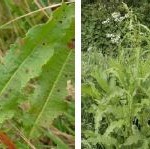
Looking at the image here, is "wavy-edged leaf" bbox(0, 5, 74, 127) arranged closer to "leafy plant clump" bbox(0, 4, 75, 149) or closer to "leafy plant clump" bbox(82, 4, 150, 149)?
"leafy plant clump" bbox(0, 4, 75, 149)

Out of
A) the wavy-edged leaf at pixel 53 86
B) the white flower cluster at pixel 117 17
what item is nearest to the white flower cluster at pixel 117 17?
the white flower cluster at pixel 117 17

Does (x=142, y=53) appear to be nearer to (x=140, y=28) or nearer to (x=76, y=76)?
(x=140, y=28)

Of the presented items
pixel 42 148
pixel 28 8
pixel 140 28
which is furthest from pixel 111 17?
pixel 42 148

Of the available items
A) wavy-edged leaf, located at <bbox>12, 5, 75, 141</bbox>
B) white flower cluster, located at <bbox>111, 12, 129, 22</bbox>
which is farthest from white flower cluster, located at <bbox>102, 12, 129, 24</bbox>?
wavy-edged leaf, located at <bbox>12, 5, 75, 141</bbox>

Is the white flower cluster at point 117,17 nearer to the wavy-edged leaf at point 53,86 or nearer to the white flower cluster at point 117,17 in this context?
the white flower cluster at point 117,17

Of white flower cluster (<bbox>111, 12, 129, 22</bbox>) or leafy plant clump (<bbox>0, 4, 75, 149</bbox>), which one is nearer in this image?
leafy plant clump (<bbox>0, 4, 75, 149</bbox>)

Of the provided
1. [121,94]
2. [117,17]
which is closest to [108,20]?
[117,17]

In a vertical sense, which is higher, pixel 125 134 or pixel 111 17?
pixel 111 17
